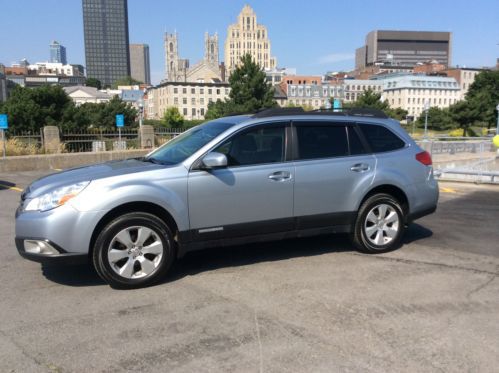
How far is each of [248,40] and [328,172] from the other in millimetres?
196349

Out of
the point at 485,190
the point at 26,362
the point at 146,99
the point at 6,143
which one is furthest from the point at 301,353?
the point at 146,99

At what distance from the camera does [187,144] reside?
5.02m

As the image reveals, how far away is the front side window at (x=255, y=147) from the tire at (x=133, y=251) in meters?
1.03

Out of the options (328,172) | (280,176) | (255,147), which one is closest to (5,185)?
(255,147)

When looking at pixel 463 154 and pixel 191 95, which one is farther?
pixel 191 95

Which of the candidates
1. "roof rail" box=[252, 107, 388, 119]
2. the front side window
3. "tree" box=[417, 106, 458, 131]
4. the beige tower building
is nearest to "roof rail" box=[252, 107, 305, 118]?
"roof rail" box=[252, 107, 388, 119]

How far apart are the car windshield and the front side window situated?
210mm

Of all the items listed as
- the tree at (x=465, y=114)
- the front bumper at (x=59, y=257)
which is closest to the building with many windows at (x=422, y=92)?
the tree at (x=465, y=114)

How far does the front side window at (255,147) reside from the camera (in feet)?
15.3

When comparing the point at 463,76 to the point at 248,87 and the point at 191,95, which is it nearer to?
the point at 191,95

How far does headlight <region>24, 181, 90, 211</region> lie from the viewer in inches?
160

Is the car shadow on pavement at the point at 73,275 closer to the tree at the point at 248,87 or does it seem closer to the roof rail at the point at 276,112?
the roof rail at the point at 276,112

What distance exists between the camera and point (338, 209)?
5.12 m

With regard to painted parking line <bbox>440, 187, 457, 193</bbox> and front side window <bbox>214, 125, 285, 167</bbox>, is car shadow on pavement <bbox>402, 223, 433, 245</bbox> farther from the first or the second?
painted parking line <bbox>440, 187, 457, 193</bbox>
